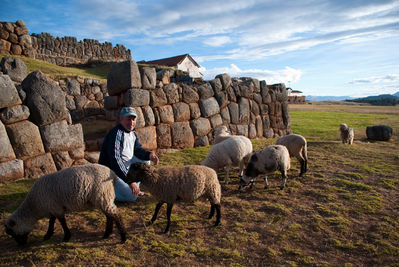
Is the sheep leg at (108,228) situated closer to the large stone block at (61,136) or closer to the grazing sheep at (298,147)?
the large stone block at (61,136)

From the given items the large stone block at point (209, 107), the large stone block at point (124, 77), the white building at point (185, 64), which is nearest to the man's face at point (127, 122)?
the large stone block at point (124, 77)

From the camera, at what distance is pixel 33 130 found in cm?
650

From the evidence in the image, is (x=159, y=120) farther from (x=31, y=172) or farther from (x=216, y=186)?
(x=216, y=186)

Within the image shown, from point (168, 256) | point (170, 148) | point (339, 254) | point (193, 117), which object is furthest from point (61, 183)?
point (193, 117)

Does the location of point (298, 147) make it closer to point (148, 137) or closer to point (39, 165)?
point (148, 137)

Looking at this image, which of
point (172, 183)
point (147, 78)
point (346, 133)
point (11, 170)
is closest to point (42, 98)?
point (11, 170)

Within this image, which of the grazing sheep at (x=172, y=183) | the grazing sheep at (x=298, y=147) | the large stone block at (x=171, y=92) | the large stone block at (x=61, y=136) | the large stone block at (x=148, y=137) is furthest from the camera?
the large stone block at (x=171, y=92)

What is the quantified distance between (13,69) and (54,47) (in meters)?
16.1

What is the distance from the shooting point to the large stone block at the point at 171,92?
9828 mm

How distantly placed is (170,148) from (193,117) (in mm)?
1752

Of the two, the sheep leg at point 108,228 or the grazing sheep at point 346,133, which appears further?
the grazing sheep at point 346,133

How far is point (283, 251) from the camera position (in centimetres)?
394

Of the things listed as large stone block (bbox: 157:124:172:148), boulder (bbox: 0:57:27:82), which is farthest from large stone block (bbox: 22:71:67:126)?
boulder (bbox: 0:57:27:82)

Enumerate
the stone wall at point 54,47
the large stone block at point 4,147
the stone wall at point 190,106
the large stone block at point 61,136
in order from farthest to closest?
the stone wall at point 54,47
the stone wall at point 190,106
the large stone block at point 61,136
the large stone block at point 4,147
